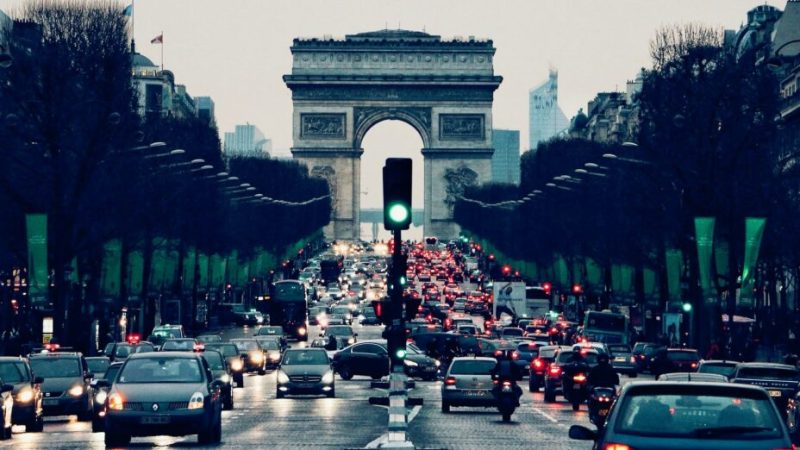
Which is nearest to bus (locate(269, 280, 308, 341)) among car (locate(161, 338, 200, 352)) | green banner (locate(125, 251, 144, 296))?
green banner (locate(125, 251, 144, 296))

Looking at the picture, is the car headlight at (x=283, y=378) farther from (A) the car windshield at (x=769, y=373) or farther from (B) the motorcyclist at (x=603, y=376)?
(A) the car windshield at (x=769, y=373)

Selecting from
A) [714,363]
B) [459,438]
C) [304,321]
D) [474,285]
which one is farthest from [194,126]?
[459,438]

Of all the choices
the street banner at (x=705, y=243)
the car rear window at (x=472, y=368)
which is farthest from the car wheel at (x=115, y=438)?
the street banner at (x=705, y=243)

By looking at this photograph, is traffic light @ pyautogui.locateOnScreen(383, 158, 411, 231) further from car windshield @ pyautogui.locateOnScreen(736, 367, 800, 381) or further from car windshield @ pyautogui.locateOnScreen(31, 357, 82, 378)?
car windshield @ pyautogui.locateOnScreen(31, 357, 82, 378)

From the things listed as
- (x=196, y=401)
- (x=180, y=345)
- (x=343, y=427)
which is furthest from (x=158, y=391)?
A: (x=180, y=345)

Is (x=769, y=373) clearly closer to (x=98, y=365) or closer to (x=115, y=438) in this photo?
(x=115, y=438)

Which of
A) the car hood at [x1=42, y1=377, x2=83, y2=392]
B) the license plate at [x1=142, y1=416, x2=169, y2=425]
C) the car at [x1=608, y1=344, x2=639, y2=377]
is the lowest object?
the car at [x1=608, y1=344, x2=639, y2=377]

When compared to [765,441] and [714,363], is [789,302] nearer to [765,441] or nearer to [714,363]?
[714,363]
